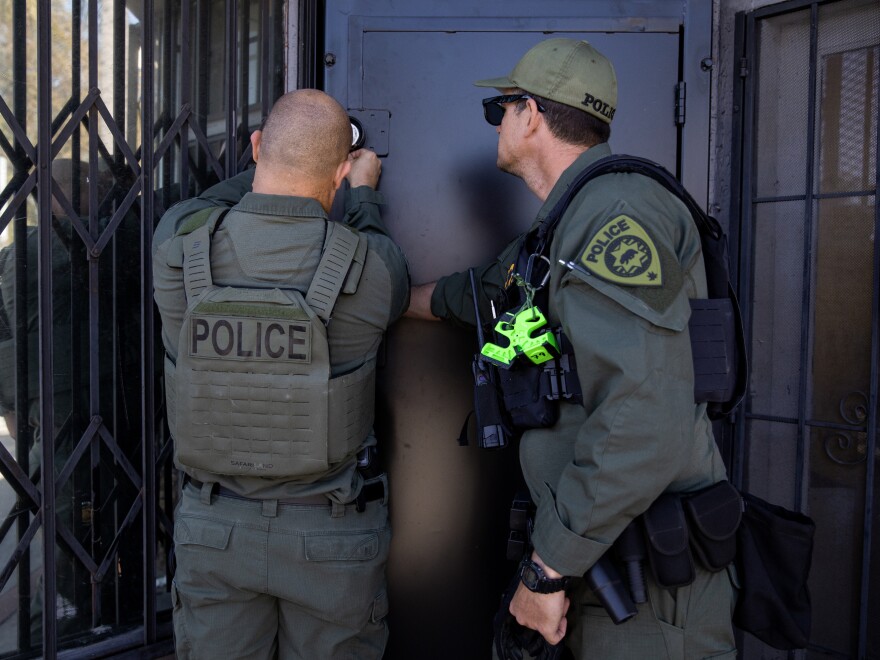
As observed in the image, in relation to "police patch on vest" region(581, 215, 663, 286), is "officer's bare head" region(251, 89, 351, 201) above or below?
above

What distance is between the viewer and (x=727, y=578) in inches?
63.7

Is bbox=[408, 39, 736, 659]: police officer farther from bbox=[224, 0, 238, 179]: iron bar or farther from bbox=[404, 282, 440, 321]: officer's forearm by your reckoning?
bbox=[224, 0, 238, 179]: iron bar

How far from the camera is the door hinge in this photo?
7.47 ft

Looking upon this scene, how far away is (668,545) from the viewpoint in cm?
148

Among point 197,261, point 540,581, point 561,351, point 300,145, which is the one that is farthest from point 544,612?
point 300,145

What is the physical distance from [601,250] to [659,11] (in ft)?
4.02

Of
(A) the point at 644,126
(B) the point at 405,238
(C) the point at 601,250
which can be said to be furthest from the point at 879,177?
(B) the point at 405,238

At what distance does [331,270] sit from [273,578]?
0.76 meters

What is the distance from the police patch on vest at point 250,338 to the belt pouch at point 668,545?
83 cm

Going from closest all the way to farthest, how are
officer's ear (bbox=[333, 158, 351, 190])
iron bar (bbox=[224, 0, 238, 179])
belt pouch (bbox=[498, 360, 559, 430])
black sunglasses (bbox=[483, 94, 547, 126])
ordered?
belt pouch (bbox=[498, 360, 559, 430]) → black sunglasses (bbox=[483, 94, 547, 126]) → officer's ear (bbox=[333, 158, 351, 190]) → iron bar (bbox=[224, 0, 238, 179])

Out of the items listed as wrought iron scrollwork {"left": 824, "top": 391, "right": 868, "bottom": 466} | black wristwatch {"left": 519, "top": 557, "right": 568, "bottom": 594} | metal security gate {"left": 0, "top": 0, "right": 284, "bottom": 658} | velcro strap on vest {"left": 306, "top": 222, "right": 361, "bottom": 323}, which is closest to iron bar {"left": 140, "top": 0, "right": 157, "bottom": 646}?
metal security gate {"left": 0, "top": 0, "right": 284, "bottom": 658}

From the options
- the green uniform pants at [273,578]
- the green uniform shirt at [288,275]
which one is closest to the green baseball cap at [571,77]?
the green uniform shirt at [288,275]

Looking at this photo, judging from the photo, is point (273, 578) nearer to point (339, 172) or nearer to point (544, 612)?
point (544, 612)

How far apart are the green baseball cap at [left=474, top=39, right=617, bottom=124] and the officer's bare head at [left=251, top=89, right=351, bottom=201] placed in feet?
1.59
